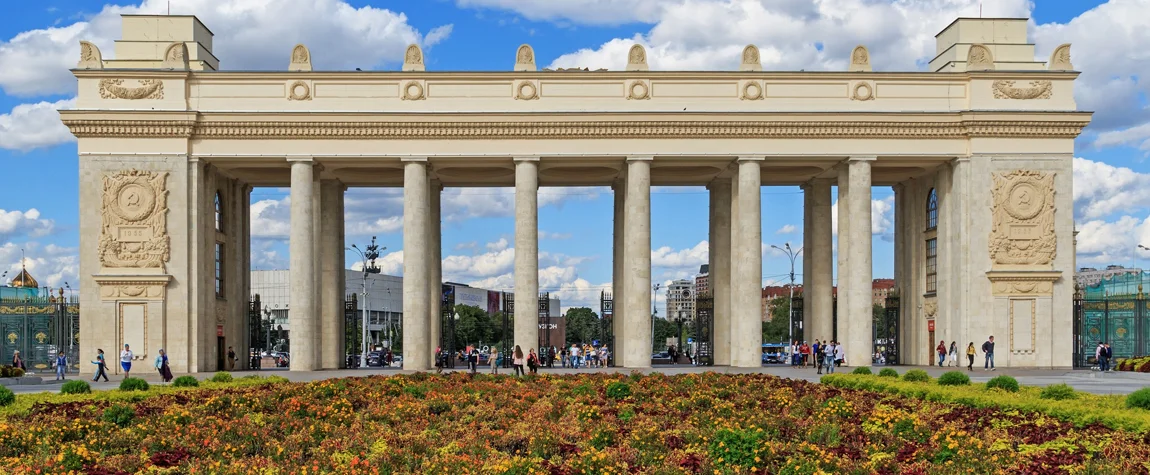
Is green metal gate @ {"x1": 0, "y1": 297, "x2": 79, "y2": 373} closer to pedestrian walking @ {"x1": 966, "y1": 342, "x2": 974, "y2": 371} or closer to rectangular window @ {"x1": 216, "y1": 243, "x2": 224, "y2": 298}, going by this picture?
rectangular window @ {"x1": 216, "y1": 243, "x2": 224, "y2": 298}

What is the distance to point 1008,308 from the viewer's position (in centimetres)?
4534

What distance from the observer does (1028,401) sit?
20609 mm

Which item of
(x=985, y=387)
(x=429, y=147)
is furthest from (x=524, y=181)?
(x=985, y=387)

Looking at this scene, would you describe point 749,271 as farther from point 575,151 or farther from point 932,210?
point 932,210

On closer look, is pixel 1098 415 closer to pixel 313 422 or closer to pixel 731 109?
pixel 313 422

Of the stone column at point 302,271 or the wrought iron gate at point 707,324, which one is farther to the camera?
the wrought iron gate at point 707,324

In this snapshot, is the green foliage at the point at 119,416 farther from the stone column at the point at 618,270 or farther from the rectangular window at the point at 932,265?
the rectangular window at the point at 932,265

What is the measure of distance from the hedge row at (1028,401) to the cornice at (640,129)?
62.4 ft

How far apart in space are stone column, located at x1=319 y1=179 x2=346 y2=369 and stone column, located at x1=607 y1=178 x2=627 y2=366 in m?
11.4

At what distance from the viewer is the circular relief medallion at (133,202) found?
146ft

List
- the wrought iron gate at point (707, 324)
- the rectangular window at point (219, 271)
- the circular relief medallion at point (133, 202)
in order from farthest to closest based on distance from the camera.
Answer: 1. the wrought iron gate at point (707, 324)
2. the rectangular window at point (219, 271)
3. the circular relief medallion at point (133, 202)

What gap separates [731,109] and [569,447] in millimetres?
31650

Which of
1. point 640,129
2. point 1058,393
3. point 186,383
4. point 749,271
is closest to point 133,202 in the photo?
point 186,383

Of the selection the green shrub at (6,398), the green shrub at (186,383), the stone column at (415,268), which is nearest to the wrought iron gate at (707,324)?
the stone column at (415,268)
